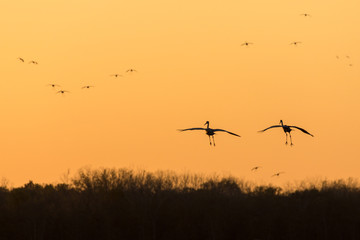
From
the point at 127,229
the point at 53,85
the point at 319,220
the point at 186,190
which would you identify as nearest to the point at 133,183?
the point at 186,190

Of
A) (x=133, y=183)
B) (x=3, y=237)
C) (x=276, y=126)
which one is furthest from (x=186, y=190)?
(x=276, y=126)

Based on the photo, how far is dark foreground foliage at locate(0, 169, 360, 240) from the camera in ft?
285

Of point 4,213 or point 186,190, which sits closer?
point 4,213

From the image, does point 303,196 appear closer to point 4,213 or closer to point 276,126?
point 4,213

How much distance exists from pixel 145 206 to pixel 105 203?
12.2ft

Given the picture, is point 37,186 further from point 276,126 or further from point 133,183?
point 276,126

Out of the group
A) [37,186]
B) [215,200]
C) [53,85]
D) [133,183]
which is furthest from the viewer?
[37,186]

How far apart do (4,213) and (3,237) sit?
14.9 ft

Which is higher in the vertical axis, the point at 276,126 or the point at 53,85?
the point at 53,85

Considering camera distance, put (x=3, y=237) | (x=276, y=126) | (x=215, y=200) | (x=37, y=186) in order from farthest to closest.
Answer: (x=37, y=186), (x=215, y=200), (x=3, y=237), (x=276, y=126)

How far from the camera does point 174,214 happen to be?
88938mm

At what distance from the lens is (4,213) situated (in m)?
90.5

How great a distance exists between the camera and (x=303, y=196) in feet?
319

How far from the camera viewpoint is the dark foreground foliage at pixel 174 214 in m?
87.0
